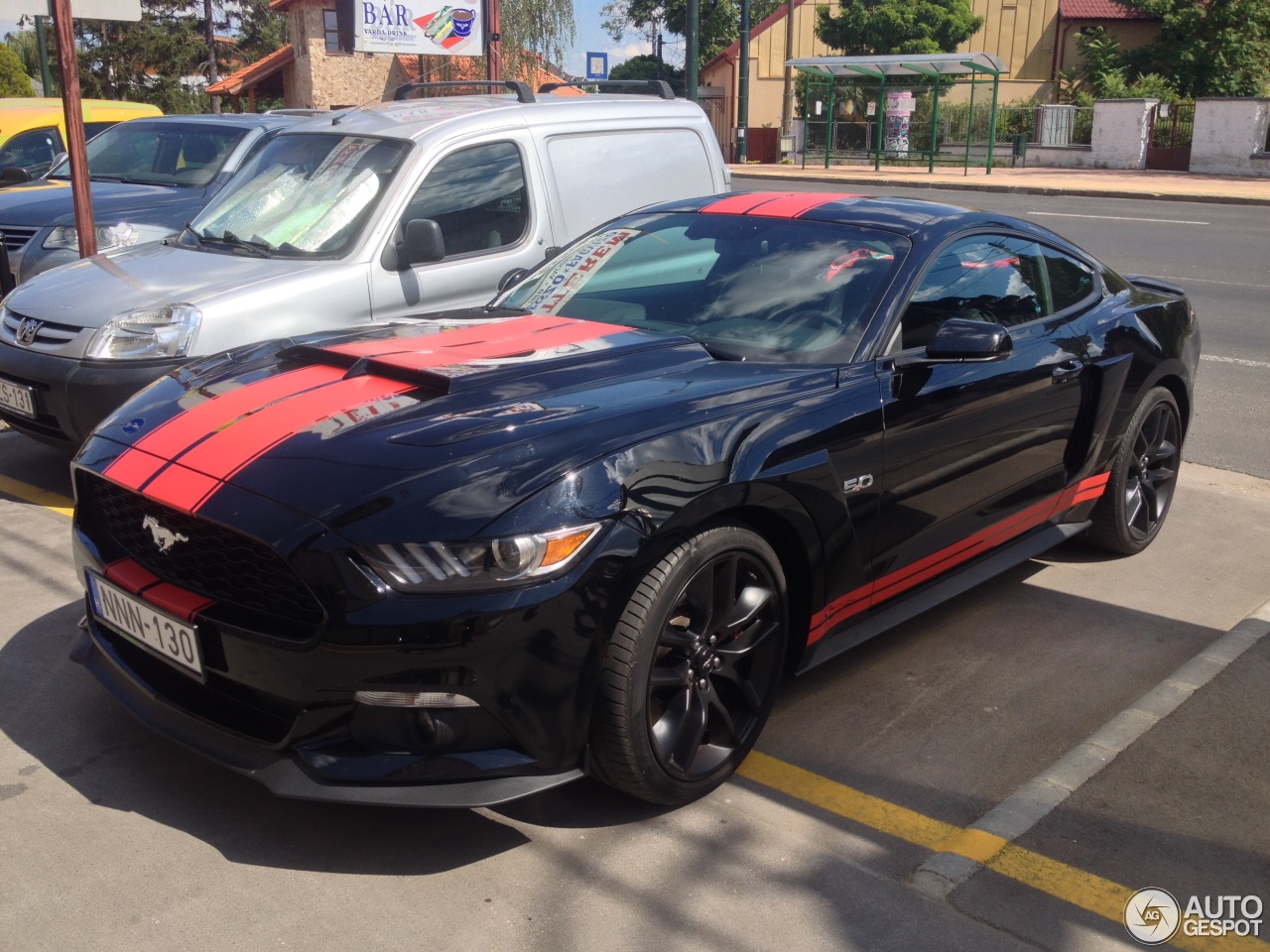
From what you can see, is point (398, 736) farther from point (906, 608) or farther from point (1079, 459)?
point (1079, 459)

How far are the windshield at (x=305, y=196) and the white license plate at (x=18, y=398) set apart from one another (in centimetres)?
126

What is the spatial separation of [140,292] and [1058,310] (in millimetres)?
3999

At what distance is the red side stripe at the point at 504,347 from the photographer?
3500 mm

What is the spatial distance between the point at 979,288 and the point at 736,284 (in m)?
0.91

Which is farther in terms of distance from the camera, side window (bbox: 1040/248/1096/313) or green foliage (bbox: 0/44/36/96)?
green foliage (bbox: 0/44/36/96)

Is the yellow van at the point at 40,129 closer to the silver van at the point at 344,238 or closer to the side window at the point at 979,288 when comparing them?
the silver van at the point at 344,238

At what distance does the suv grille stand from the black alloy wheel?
8002 mm

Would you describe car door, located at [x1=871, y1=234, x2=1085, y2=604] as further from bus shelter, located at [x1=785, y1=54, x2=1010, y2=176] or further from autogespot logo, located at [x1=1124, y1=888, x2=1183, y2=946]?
bus shelter, located at [x1=785, y1=54, x2=1010, y2=176]

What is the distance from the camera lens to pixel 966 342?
368 centimetres

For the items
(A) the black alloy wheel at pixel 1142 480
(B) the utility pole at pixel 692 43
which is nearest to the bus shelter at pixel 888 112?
(B) the utility pole at pixel 692 43

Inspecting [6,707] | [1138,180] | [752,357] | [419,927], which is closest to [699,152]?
[752,357]

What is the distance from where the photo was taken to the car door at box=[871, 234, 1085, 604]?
375 cm

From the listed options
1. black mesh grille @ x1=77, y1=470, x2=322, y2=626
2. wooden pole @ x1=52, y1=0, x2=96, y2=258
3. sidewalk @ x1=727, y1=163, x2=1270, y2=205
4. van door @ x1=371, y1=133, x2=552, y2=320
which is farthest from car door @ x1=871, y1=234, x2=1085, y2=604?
sidewalk @ x1=727, y1=163, x2=1270, y2=205

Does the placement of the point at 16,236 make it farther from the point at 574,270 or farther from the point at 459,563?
the point at 459,563
